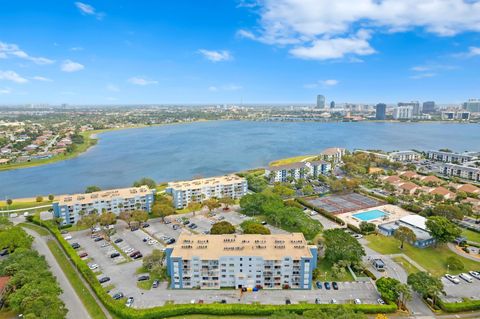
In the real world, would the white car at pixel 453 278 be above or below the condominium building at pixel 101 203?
below

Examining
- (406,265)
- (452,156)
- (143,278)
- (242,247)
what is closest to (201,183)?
(143,278)

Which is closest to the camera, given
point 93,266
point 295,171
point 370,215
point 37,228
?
point 93,266

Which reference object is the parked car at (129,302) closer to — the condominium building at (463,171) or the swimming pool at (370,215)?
the swimming pool at (370,215)

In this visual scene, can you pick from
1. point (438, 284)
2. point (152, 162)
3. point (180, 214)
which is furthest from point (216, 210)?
point (152, 162)

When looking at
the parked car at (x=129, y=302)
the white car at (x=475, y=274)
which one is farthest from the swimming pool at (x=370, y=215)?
the parked car at (x=129, y=302)

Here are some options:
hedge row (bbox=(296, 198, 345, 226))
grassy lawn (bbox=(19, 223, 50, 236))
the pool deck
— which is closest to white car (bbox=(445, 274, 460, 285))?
the pool deck

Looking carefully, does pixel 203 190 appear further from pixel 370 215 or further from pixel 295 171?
pixel 370 215
